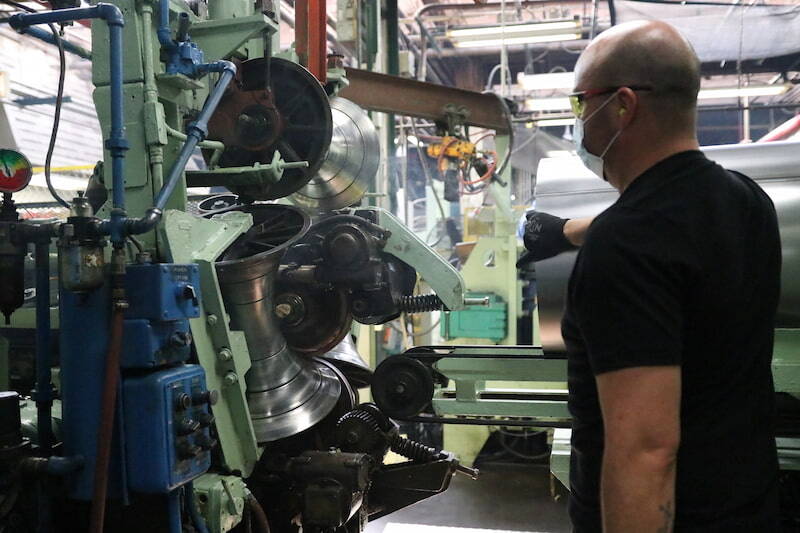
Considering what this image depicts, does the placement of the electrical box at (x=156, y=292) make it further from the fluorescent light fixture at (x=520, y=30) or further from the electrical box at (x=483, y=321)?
the fluorescent light fixture at (x=520, y=30)

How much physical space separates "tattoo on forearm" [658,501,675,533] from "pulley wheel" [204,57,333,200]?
1.81m

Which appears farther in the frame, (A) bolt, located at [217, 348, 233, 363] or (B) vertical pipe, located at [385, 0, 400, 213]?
(B) vertical pipe, located at [385, 0, 400, 213]

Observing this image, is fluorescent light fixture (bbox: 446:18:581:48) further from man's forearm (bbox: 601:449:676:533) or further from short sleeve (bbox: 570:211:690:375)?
man's forearm (bbox: 601:449:676:533)

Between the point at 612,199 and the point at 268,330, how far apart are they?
128cm

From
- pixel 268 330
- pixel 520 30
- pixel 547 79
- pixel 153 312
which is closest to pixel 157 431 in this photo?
pixel 153 312

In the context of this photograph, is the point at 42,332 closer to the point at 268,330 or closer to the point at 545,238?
the point at 268,330

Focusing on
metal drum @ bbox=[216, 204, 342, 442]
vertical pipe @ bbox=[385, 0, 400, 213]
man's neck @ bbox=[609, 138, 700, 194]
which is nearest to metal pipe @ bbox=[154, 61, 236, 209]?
metal drum @ bbox=[216, 204, 342, 442]

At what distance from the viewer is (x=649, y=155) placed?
3.86ft

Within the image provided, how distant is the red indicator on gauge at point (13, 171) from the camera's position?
194cm

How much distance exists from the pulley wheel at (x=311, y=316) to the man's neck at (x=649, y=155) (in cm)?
167

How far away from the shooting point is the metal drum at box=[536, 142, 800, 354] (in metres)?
2.08

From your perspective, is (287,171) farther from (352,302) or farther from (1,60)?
(1,60)

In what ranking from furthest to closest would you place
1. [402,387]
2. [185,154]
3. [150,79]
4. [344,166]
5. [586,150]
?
1. [344,166]
2. [402,387]
3. [150,79]
4. [185,154]
5. [586,150]

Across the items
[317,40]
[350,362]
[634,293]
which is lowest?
[350,362]
